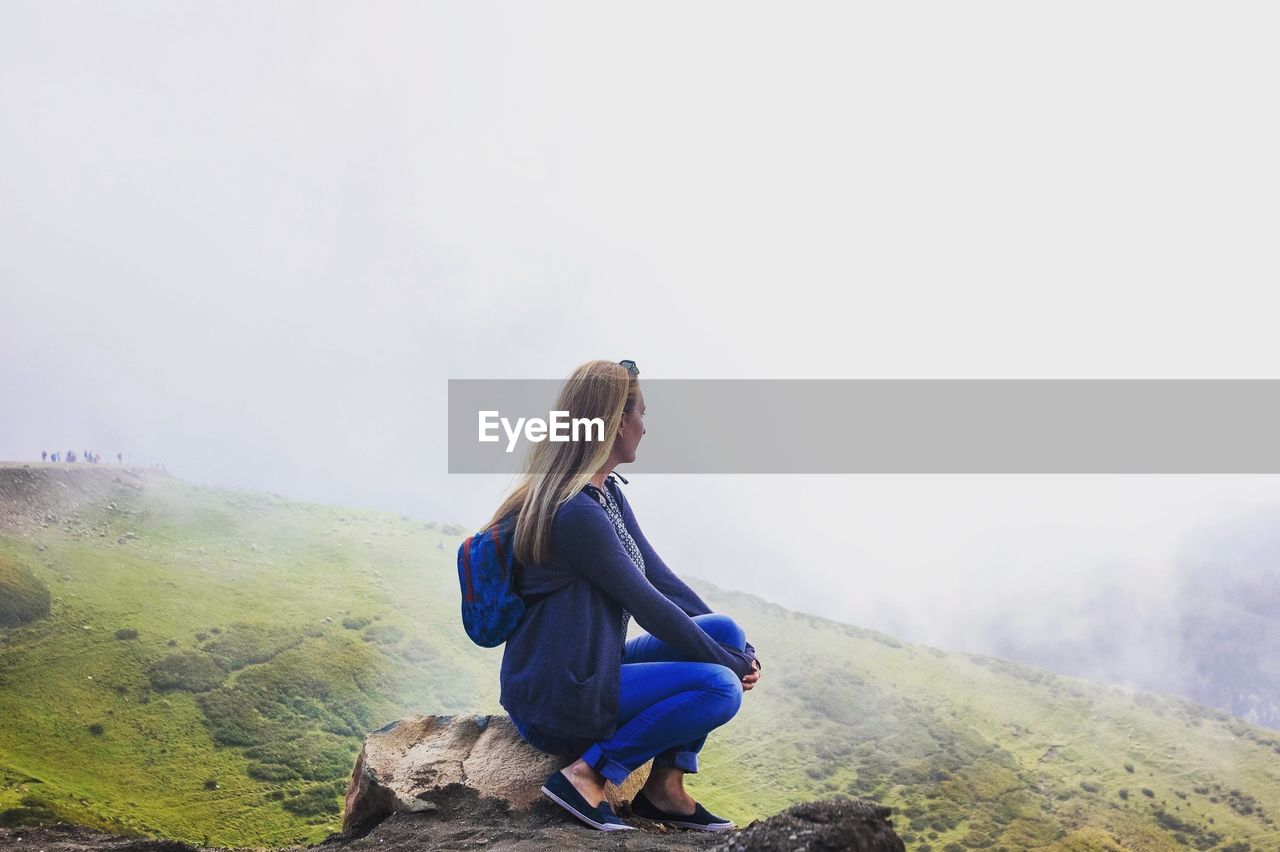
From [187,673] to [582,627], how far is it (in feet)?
58.5

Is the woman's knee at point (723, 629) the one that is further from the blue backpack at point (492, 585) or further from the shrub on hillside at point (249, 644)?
the shrub on hillside at point (249, 644)

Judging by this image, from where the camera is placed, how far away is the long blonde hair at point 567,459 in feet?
17.6

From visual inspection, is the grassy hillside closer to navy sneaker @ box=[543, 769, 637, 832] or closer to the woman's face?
navy sneaker @ box=[543, 769, 637, 832]

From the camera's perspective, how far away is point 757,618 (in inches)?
1492

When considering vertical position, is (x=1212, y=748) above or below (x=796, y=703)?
below

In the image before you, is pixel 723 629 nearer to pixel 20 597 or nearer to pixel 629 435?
pixel 629 435

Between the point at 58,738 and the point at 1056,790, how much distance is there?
2994cm

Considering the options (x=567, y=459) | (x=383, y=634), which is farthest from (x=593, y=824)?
(x=383, y=634)

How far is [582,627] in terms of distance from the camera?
5402 millimetres

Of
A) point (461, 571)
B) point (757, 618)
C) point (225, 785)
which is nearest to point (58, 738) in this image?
point (225, 785)

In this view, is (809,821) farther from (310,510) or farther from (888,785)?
(310,510)

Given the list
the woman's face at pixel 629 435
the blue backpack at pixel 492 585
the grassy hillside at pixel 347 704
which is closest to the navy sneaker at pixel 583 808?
the blue backpack at pixel 492 585

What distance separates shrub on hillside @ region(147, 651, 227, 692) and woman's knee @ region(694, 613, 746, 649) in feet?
56.5

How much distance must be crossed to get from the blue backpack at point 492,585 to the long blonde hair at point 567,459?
0.39 ft
